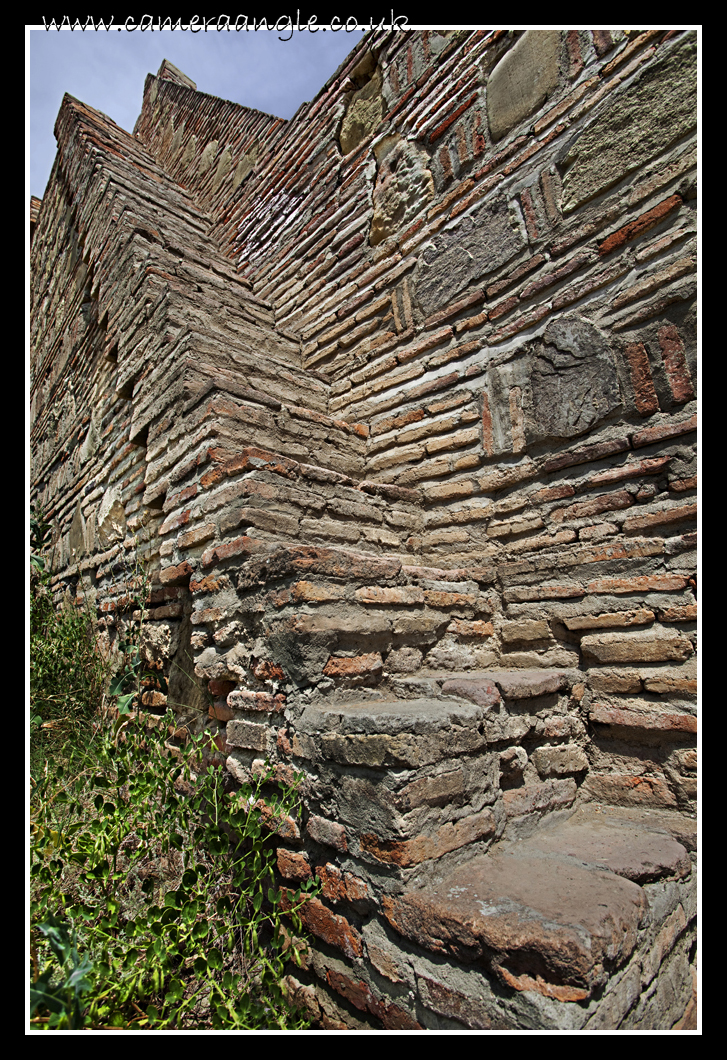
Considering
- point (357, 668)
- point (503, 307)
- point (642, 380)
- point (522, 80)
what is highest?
point (522, 80)

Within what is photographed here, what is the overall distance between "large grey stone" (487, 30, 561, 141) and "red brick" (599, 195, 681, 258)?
2.82 ft

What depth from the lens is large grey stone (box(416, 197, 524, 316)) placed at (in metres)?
2.60

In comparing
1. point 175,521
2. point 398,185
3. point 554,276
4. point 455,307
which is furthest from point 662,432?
point 398,185

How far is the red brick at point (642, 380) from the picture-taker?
2025 mm

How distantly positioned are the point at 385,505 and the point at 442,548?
1.08 ft

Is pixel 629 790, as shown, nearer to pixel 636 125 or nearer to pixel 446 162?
pixel 636 125

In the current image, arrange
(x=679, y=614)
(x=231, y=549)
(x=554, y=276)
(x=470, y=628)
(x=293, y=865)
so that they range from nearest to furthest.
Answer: (x=293, y=865) → (x=679, y=614) → (x=231, y=549) → (x=470, y=628) → (x=554, y=276)

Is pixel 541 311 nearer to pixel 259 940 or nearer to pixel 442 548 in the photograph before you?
pixel 442 548

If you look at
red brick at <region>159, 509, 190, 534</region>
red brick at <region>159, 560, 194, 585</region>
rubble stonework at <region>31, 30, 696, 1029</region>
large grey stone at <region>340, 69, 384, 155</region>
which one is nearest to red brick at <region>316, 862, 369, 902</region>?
rubble stonework at <region>31, 30, 696, 1029</region>

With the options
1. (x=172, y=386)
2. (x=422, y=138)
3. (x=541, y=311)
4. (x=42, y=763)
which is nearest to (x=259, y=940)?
(x=42, y=763)

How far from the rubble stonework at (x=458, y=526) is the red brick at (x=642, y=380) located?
11mm

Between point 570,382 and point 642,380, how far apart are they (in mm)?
283

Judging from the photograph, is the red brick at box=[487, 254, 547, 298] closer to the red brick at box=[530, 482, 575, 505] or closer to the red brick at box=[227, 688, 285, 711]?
the red brick at box=[530, 482, 575, 505]

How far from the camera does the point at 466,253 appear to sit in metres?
2.76
